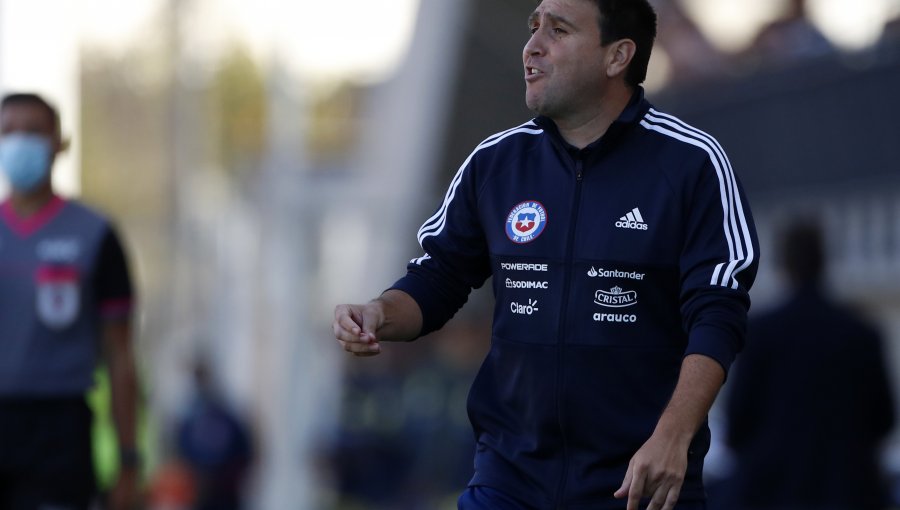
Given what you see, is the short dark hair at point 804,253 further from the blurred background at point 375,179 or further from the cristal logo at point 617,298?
the cristal logo at point 617,298

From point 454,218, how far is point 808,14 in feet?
40.1

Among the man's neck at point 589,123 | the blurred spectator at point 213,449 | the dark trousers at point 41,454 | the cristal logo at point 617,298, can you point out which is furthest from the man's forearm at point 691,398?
the blurred spectator at point 213,449

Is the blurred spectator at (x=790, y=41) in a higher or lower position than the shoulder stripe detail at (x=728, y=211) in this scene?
higher

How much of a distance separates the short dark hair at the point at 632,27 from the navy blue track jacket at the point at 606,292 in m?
0.16

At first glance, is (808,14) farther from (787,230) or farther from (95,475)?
(95,475)

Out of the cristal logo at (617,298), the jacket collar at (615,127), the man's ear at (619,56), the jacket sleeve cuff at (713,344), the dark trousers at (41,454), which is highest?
the man's ear at (619,56)

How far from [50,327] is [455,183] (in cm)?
265

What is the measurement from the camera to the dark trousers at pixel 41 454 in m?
7.74

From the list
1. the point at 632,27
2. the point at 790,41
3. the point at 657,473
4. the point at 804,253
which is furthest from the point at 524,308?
the point at 790,41

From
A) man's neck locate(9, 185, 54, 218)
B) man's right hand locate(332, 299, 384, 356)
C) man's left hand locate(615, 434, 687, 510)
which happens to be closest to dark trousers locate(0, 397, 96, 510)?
man's neck locate(9, 185, 54, 218)

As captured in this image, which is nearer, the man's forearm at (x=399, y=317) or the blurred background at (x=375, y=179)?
the man's forearm at (x=399, y=317)

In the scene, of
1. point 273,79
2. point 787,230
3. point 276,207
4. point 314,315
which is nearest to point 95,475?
point 787,230

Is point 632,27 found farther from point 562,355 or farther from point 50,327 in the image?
point 50,327

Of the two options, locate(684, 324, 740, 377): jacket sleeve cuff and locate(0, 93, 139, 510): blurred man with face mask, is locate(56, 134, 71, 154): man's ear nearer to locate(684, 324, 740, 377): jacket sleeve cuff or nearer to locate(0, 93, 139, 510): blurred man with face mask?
locate(0, 93, 139, 510): blurred man with face mask
